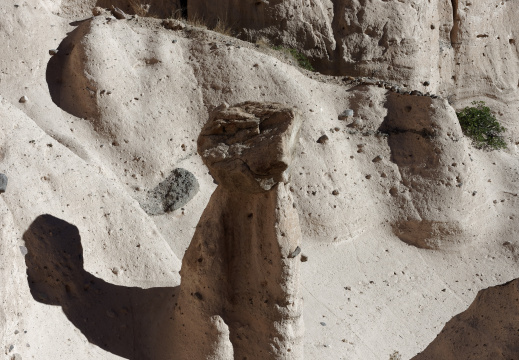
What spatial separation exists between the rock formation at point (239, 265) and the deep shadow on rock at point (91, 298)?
0.31 metres

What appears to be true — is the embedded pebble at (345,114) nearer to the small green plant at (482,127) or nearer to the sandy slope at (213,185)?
the sandy slope at (213,185)

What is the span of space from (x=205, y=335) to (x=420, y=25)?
6764 mm

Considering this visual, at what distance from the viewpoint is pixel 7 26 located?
297 inches

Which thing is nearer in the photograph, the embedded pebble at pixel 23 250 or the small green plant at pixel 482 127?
the embedded pebble at pixel 23 250

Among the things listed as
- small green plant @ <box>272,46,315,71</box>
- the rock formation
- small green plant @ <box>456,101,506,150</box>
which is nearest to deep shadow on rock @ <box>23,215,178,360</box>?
the rock formation

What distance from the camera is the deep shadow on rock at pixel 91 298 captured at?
5.15 metres

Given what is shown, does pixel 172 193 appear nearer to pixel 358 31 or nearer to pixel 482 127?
pixel 358 31

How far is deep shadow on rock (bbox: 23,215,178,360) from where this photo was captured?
5.15 m

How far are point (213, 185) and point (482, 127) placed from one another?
4696 millimetres

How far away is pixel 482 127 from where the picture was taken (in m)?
10.3

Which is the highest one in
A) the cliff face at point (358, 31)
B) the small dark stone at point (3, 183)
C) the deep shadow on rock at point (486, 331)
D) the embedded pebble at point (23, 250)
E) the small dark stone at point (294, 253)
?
the small dark stone at point (3, 183)

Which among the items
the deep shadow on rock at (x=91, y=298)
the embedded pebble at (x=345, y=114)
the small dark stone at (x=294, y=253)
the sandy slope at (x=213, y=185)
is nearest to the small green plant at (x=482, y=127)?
the sandy slope at (x=213, y=185)

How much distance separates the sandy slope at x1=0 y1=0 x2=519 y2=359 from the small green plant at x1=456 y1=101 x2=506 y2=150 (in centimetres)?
68

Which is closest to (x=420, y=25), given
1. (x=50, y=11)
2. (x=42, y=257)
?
(x=50, y=11)
